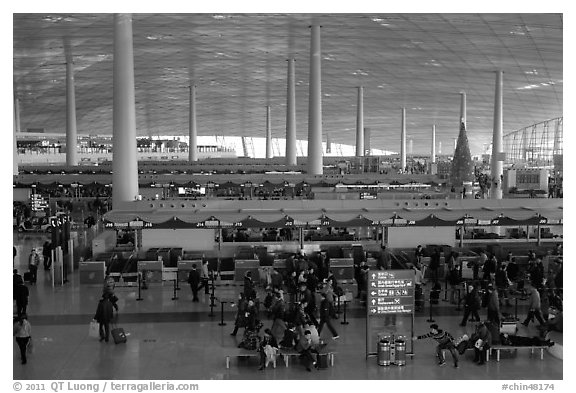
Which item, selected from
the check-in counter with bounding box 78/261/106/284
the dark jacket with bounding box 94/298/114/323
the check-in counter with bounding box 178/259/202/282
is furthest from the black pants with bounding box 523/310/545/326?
the check-in counter with bounding box 78/261/106/284

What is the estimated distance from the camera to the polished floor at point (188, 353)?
12516 mm

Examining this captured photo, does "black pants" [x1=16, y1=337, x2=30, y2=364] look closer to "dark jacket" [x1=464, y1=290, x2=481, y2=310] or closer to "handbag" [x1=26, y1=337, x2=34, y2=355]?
"handbag" [x1=26, y1=337, x2=34, y2=355]

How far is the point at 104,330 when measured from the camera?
586 inches

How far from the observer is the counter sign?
13445mm

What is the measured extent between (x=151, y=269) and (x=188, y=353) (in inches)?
305

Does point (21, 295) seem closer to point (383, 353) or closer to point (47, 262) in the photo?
point (47, 262)

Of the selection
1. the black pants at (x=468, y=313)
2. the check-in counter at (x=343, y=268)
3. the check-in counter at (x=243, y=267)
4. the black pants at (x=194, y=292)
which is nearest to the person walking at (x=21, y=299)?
the black pants at (x=194, y=292)

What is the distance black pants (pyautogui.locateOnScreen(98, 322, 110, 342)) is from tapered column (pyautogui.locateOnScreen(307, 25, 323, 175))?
2817cm

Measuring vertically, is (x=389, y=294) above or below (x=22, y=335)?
above

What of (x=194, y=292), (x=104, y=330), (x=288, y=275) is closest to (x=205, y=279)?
(x=194, y=292)

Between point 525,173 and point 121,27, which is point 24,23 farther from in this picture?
point 525,173

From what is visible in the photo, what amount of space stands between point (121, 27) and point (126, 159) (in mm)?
4954

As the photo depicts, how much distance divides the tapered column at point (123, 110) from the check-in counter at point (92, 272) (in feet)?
20.5
